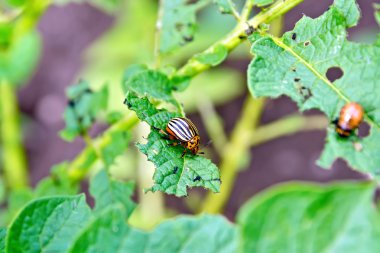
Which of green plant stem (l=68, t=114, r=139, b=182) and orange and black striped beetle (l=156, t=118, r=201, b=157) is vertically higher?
green plant stem (l=68, t=114, r=139, b=182)

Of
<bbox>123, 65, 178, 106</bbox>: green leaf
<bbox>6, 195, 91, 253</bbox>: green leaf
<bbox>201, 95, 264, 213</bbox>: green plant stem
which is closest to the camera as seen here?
<bbox>6, 195, 91, 253</bbox>: green leaf

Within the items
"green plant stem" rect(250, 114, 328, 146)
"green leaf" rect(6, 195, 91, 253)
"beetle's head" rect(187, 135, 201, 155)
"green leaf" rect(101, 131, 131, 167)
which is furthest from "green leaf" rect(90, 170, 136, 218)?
"green plant stem" rect(250, 114, 328, 146)

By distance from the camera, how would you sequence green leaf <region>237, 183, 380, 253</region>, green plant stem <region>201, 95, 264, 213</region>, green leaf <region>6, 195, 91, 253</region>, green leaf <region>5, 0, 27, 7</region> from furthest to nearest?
green plant stem <region>201, 95, 264, 213</region>, green leaf <region>5, 0, 27, 7</region>, green leaf <region>6, 195, 91, 253</region>, green leaf <region>237, 183, 380, 253</region>

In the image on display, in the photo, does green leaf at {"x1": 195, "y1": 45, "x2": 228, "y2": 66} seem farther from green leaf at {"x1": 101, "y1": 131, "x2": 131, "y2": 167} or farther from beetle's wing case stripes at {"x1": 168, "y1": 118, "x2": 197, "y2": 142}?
green leaf at {"x1": 101, "y1": 131, "x2": 131, "y2": 167}

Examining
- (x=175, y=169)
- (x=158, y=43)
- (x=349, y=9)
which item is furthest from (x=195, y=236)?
(x=158, y=43)

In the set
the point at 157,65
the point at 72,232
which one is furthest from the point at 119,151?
the point at 72,232

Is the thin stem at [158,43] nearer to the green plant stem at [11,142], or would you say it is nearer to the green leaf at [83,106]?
the green leaf at [83,106]

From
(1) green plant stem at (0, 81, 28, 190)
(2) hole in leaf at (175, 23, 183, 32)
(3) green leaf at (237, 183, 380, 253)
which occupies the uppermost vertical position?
(1) green plant stem at (0, 81, 28, 190)

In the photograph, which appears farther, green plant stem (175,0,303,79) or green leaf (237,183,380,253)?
green plant stem (175,0,303,79)
